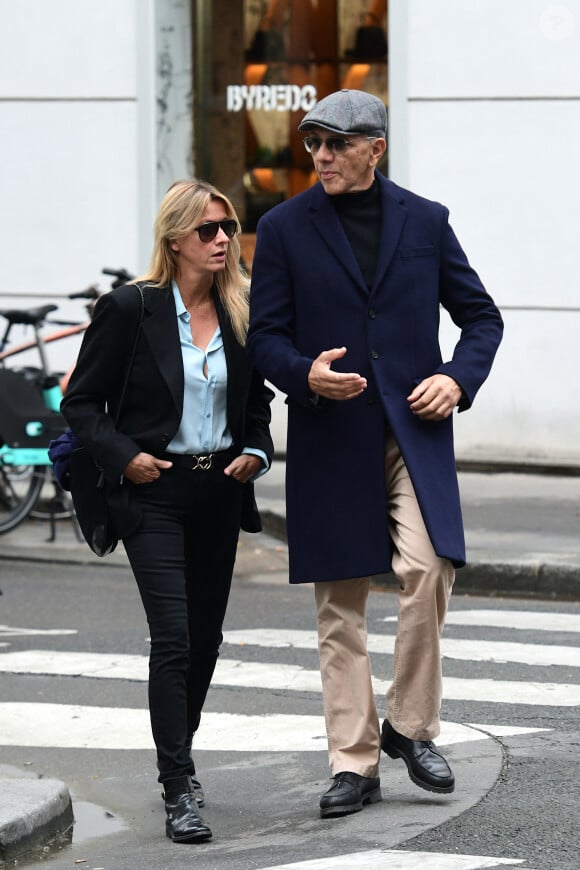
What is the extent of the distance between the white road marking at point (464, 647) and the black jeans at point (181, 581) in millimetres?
2401

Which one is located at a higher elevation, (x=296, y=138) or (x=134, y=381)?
(x=134, y=381)

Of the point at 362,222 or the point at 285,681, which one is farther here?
the point at 285,681

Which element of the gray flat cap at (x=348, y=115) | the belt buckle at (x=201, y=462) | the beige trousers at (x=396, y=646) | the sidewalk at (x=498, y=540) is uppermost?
the gray flat cap at (x=348, y=115)

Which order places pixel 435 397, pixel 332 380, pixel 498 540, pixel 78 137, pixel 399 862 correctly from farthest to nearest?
pixel 78 137 < pixel 498 540 < pixel 435 397 < pixel 332 380 < pixel 399 862

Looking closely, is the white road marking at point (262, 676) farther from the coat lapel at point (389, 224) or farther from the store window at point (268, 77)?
the store window at point (268, 77)

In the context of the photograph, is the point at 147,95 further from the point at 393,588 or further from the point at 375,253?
the point at 375,253

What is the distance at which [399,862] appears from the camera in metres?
4.46

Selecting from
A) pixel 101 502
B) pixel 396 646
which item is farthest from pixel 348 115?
pixel 396 646

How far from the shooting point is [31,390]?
34.9ft

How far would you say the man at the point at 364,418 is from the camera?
16.2ft

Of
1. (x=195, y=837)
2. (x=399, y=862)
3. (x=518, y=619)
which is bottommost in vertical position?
(x=518, y=619)

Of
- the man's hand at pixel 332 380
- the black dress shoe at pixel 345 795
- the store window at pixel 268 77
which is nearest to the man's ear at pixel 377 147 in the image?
the man's hand at pixel 332 380

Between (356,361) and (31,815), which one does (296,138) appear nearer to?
(356,361)

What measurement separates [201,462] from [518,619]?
3708 mm
